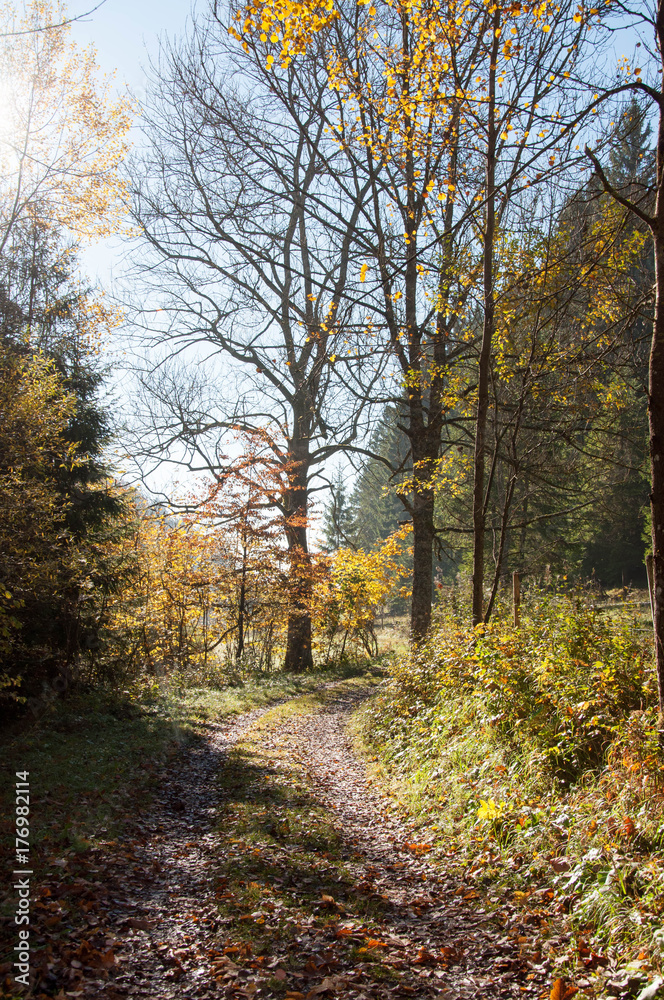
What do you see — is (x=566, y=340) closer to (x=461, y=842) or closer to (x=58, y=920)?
(x=461, y=842)

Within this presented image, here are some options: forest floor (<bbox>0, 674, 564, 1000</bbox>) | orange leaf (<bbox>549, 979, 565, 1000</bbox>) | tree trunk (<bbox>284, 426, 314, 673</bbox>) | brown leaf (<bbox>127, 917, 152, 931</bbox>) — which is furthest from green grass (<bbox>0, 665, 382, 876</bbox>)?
tree trunk (<bbox>284, 426, 314, 673</bbox>)

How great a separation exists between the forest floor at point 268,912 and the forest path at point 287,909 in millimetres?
12

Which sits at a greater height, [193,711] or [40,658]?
[40,658]

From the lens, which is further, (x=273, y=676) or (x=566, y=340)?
(x=273, y=676)

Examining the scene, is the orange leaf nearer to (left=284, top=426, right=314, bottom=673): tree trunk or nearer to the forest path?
the forest path

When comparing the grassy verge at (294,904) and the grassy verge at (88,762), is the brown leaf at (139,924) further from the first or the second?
the grassy verge at (88,762)

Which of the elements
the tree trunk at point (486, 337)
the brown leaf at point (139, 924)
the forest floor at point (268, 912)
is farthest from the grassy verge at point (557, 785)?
the brown leaf at point (139, 924)

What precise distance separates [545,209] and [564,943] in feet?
31.4

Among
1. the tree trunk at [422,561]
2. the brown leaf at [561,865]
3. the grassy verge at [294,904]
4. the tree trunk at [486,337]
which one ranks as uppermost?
the tree trunk at [486,337]

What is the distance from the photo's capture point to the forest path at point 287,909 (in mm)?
3188

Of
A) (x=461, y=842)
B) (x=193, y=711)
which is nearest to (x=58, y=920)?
(x=461, y=842)

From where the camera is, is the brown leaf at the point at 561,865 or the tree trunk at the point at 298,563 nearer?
the brown leaf at the point at 561,865

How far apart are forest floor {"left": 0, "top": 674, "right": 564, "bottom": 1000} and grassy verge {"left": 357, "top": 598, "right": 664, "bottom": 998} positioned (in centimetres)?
23

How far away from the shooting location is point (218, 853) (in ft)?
16.2
